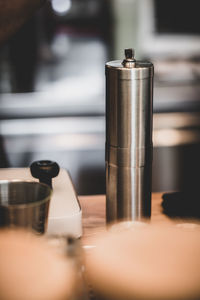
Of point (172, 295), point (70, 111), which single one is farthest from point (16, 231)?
point (70, 111)

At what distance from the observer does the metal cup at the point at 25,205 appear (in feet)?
1.92

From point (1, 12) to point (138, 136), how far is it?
282 mm

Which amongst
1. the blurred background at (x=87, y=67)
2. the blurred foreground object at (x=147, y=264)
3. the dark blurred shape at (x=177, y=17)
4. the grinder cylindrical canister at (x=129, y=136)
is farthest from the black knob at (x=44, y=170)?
the dark blurred shape at (x=177, y=17)

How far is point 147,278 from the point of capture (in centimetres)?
47

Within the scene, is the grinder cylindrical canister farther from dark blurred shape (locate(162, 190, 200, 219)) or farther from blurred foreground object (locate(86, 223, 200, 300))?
blurred foreground object (locate(86, 223, 200, 300))

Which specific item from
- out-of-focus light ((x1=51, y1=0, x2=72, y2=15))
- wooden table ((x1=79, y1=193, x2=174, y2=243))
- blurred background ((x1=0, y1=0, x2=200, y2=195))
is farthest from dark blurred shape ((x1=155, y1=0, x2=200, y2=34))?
wooden table ((x1=79, y1=193, x2=174, y2=243))

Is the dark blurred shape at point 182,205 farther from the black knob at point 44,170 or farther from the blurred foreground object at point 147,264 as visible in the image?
the blurred foreground object at point 147,264

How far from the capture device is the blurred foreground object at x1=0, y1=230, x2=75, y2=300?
0.44 metres

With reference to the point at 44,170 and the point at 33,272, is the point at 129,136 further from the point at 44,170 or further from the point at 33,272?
the point at 33,272

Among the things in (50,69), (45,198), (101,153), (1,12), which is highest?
(1,12)

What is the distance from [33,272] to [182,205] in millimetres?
563

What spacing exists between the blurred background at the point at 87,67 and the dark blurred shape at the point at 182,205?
10.3 ft

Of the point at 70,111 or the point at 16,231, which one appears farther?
the point at 70,111

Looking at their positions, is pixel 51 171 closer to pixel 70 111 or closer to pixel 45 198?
pixel 45 198
